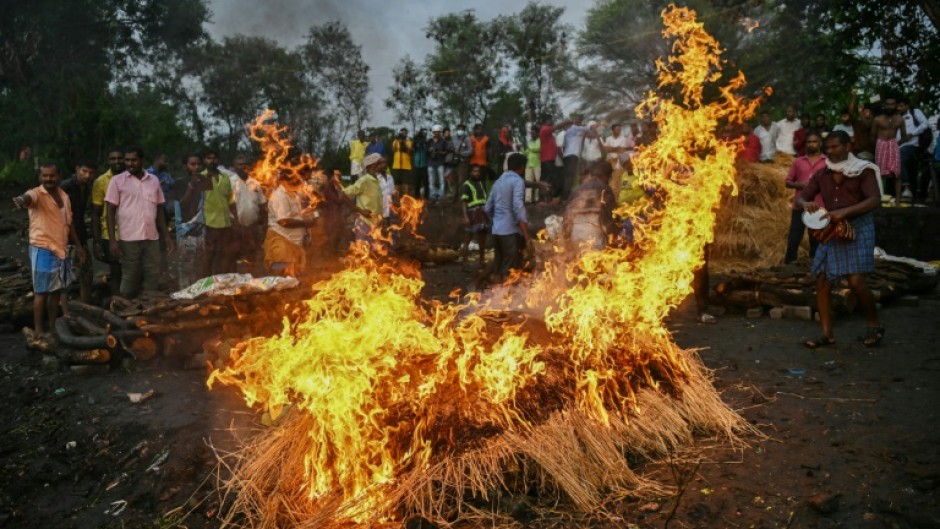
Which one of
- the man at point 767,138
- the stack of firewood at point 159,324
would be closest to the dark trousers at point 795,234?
the man at point 767,138

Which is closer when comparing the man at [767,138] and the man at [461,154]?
Result: the man at [767,138]

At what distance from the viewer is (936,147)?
11.3 meters

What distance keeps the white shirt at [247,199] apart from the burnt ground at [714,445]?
10.7 feet

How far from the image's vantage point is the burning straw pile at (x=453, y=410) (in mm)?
3686

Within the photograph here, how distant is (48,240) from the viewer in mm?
7441

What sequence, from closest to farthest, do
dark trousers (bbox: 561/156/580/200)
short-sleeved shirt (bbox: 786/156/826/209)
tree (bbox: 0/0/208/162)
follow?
short-sleeved shirt (bbox: 786/156/826/209), dark trousers (bbox: 561/156/580/200), tree (bbox: 0/0/208/162)

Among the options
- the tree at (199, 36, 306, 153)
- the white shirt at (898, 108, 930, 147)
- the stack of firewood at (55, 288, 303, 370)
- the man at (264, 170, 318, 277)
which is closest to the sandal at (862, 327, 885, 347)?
the stack of firewood at (55, 288, 303, 370)

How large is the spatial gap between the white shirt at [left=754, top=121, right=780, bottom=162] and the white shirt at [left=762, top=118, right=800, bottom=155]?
0.20ft

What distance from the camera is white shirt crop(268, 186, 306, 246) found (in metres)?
8.21

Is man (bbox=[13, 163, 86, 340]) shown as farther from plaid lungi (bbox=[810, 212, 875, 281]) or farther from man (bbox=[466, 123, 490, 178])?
man (bbox=[466, 123, 490, 178])

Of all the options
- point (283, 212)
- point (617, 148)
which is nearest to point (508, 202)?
point (283, 212)

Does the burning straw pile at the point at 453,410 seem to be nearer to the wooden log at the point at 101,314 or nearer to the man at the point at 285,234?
the wooden log at the point at 101,314

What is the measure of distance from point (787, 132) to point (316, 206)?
9.38 m

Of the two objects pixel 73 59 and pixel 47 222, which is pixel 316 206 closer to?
pixel 47 222
